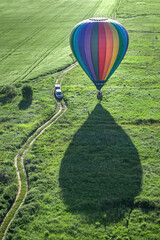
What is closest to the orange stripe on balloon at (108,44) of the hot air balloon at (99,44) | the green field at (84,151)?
the hot air balloon at (99,44)

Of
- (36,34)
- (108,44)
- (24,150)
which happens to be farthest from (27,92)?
(36,34)

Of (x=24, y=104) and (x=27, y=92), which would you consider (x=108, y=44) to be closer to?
(x=27, y=92)

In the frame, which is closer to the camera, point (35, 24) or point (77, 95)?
point (77, 95)

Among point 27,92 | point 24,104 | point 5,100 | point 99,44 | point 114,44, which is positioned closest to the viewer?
point 99,44

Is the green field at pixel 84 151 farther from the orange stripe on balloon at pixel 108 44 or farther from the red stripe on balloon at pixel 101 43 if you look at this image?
the red stripe on balloon at pixel 101 43

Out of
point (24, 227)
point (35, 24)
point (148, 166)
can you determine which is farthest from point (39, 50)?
point (24, 227)

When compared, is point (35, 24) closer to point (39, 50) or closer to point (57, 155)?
point (39, 50)
